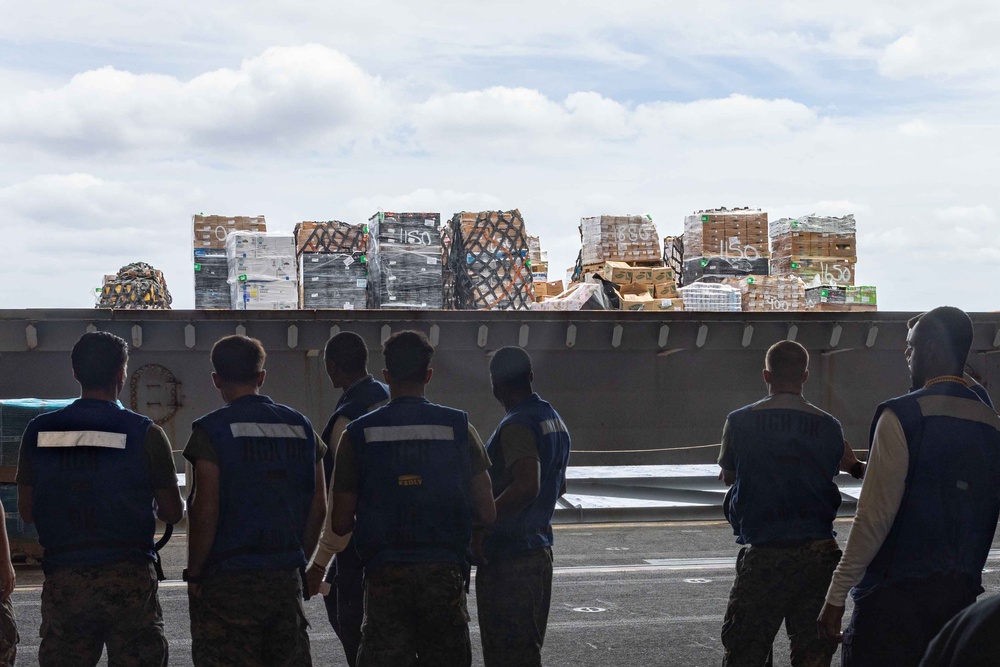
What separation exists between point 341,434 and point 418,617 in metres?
1.01

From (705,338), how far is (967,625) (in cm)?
1687

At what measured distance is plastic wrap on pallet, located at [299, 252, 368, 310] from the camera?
57.9ft

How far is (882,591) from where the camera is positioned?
13.9 ft

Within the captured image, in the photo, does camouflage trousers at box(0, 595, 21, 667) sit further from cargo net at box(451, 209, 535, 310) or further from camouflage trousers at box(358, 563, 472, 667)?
cargo net at box(451, 209, 535, 310)

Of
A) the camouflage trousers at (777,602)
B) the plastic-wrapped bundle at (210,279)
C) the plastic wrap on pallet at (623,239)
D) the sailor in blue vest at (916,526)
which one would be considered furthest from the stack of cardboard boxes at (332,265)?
the sailor in blue vest at (916,526)

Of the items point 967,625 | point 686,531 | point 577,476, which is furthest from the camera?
point 577,476

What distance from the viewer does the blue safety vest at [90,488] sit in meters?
4.77

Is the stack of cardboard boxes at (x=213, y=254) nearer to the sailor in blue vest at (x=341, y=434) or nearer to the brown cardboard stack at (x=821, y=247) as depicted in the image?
the brown cardboard stack at (x=821, y=247)

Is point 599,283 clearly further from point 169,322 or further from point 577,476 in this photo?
point 169,322

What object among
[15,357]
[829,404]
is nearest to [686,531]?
[829,404]

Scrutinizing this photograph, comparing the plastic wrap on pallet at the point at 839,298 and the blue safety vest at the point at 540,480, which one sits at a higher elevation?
the plastic wrap on pallet at the point at 839,298

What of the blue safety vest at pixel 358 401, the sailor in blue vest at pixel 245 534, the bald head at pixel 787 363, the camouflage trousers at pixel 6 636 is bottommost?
the camouflage trousers at pixel 6 636

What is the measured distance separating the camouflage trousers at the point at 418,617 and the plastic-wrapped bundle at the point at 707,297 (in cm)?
1519

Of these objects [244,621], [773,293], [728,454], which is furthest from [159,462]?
[773,293]
